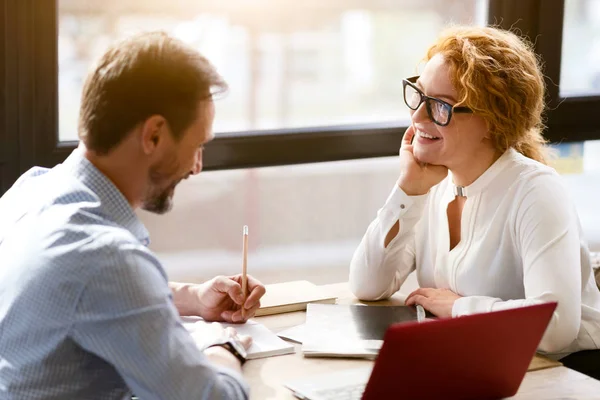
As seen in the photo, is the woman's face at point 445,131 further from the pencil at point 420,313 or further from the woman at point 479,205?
the pencil at point 420,313

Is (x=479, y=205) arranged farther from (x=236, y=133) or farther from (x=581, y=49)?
(x=581, y=49)

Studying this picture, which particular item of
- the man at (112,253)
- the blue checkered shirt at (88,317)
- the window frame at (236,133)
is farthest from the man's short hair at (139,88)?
the window frame at (236,133)

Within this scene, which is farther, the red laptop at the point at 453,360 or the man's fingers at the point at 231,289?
the man's fingers at the point at 231,289

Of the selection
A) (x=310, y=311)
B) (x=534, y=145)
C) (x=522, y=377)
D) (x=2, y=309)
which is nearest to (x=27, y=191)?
(x=2, y=309)

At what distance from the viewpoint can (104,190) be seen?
4.71 feet

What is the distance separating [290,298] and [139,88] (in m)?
0.80

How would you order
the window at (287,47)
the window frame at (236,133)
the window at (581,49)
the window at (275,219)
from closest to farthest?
1. the window frame at (236,133)
2. the window at (287,47)
3. the window at (275,219)
4. the window at (581,49)

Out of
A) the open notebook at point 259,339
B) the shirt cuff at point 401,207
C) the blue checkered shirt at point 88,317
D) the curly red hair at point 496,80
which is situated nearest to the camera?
the blue checkered shirt at point 88,317

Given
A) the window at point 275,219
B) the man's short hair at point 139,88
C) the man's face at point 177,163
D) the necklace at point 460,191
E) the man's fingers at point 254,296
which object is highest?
the man's short hair at point 139,88

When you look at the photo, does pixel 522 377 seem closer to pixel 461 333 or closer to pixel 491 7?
pixel 461 333

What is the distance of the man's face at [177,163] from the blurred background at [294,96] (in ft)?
4.21

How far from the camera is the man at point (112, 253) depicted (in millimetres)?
1300

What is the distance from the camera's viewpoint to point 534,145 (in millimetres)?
2244

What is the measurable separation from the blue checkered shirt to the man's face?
0.10 metres
